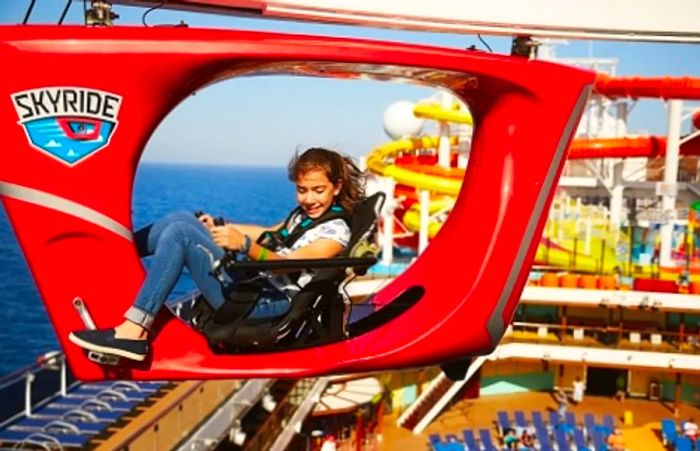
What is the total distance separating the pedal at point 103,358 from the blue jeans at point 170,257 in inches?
5.2

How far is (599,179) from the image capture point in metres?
19.4

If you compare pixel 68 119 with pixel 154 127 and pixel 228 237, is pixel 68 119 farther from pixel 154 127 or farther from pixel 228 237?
pixel 228 237

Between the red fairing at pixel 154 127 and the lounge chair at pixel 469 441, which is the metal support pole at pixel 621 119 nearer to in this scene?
the lounge chair at pixel 469 441

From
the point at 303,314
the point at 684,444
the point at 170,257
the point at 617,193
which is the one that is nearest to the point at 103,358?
the point at 170,257

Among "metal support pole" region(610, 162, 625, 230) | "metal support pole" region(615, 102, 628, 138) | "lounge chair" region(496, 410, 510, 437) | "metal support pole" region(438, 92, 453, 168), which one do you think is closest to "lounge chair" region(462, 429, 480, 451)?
"lounge chair" region(496, 410, 510, 437)

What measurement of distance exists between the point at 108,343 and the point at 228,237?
1.62 feet

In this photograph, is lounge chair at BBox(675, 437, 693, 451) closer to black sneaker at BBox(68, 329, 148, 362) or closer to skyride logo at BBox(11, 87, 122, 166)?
black sneaker at BBox(68, 329, 148, 362)

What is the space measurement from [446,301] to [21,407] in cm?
1459

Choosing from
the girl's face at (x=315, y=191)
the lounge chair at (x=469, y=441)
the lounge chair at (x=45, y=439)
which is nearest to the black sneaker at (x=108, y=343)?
the girl's face at (x=315, y=191)

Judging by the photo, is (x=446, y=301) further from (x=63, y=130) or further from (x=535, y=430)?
(x=535, y=430)

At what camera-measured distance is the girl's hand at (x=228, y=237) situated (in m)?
2.56

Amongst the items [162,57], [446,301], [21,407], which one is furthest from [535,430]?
[162,57]

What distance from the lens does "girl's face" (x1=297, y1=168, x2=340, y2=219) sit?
Answer: 109 inches

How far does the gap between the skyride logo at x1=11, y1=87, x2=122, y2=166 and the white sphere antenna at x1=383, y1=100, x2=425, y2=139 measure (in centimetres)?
2019
